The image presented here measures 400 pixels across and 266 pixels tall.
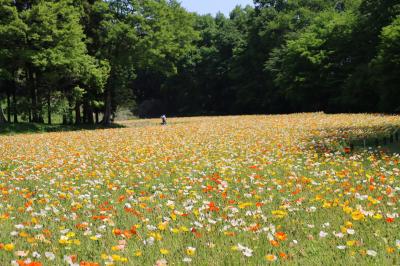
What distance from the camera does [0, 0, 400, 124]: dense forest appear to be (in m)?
35.6

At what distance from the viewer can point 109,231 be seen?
532cm

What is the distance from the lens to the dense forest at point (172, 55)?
3562 centimetres

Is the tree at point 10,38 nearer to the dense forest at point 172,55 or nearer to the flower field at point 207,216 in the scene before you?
the dense forest at point 172,55

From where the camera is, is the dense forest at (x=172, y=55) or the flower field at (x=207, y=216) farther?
the dense forest at (x=172, y=55)

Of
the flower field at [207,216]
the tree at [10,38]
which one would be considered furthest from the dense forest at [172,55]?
the flower field at [207,216]

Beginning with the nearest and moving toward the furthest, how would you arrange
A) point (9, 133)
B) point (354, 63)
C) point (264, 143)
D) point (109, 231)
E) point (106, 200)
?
point (109, 231), point (106, 200), point (264, 143), point (9, 133), point (354, 63)

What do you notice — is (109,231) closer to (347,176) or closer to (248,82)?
(347,176)

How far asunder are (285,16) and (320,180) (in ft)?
204

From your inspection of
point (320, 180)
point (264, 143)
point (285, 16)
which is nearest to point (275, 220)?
point (320, 180)

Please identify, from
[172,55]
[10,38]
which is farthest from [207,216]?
[172,55]

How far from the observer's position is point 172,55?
1801 inches

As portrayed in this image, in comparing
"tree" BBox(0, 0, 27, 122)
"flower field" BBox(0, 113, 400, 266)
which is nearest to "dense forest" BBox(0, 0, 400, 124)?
"tree" BBox(0, 0, 27, 122)

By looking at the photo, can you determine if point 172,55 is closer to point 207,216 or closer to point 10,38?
point 10,38

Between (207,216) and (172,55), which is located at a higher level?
(172,55)
